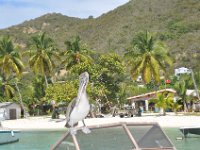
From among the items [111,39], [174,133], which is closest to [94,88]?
[174,133]

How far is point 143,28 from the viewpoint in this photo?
368ft

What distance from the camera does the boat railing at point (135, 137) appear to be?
22.0ft

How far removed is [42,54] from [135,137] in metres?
50.7

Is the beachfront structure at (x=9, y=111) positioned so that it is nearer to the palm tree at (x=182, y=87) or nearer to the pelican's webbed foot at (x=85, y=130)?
the palm tree at (x=182, y=87)

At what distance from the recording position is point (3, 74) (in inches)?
2566

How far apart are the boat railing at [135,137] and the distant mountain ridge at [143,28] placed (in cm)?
7969

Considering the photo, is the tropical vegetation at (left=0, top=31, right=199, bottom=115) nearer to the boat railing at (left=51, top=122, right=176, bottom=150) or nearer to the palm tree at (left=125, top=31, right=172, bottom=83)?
the palm tree at (left=125, top=31, right=172, bottom=83)

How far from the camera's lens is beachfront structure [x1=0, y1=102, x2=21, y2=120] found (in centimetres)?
5491

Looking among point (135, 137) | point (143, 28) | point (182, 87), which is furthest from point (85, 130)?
point (143, 28)

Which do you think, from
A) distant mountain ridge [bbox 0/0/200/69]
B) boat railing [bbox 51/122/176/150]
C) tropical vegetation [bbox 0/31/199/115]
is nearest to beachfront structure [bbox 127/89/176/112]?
tropical vegetation [bbox 0/31/199/115]

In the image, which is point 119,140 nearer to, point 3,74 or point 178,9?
point 3,74

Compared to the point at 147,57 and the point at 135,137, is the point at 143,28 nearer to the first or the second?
the point at 147,57

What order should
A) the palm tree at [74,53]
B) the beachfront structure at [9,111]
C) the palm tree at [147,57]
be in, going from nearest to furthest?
the palm tree at [147,57] < the beachfront structure at [9,111] < the palm tree at [74,53]

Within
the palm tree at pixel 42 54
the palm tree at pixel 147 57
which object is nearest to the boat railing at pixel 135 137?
the palm tree at pixel 147 57
